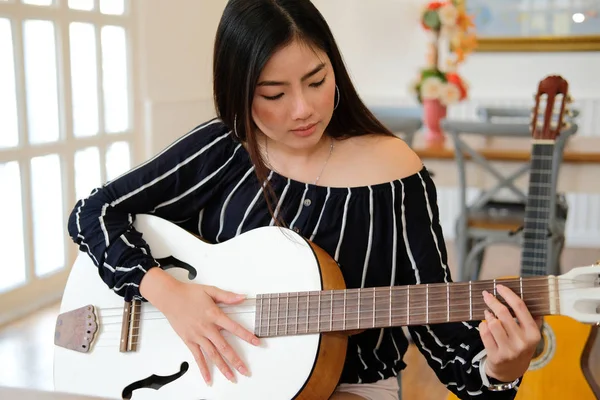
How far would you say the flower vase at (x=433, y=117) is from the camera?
3.43m

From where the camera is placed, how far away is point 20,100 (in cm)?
301

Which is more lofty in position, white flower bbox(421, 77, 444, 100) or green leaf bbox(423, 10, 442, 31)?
green leaf bbox(423, 10, 442, 31)

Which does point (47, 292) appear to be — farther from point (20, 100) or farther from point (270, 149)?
point (270, 149)

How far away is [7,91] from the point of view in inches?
117

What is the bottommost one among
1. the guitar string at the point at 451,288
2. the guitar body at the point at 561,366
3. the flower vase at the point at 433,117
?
the guitar body at the point at 561,366

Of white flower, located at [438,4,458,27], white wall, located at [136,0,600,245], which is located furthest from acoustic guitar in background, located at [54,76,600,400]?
Result: white flower, located at [438,4,458,27]

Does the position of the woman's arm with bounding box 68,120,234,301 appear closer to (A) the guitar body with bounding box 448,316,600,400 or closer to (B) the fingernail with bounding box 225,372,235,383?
(B) the fingernail with bounding box 225,372,235,383

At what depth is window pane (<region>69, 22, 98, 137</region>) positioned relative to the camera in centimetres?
333

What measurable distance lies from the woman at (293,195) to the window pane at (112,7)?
236 centimetres

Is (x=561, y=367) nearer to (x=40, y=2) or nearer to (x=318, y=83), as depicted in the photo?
(x=318, y=83)

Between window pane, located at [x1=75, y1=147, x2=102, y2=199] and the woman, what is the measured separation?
6.81 ft

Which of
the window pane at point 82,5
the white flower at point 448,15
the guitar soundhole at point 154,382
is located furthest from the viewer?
the white flower at point 448,15

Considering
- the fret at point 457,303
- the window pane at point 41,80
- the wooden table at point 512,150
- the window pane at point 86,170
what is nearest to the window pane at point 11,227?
the window pane at point 41,80

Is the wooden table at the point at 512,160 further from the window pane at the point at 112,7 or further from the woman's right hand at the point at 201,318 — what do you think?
the woman's right hand at the point at 201,318
